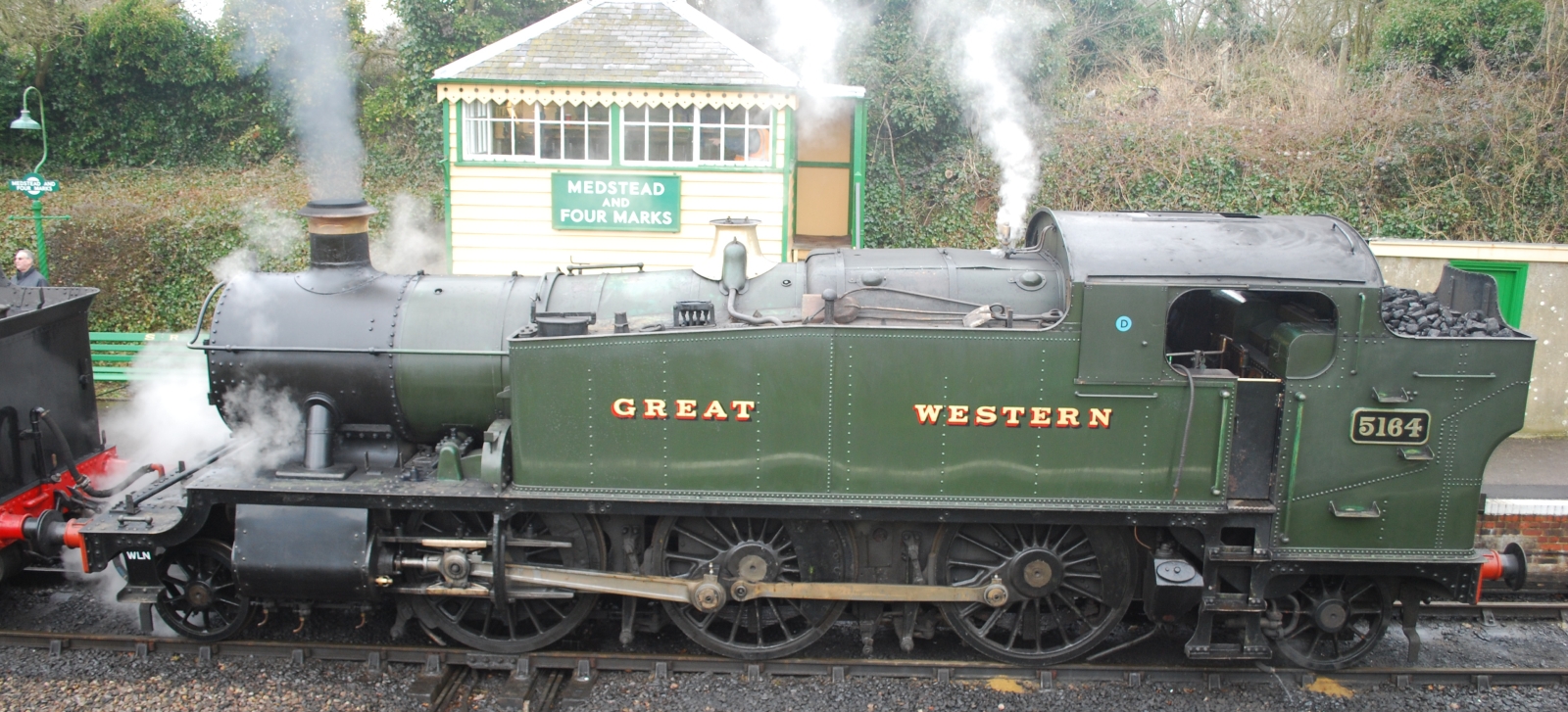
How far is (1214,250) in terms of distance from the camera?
5414 millimetres

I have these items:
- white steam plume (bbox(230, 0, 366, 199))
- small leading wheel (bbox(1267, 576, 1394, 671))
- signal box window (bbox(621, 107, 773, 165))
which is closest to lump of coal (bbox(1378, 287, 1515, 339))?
small leading wheel (bbox(1267, 576, 1394, 671))

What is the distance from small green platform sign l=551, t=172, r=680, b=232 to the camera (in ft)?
34.9

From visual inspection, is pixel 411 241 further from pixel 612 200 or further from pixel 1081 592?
pixel 1081 592

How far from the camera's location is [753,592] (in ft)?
18.4

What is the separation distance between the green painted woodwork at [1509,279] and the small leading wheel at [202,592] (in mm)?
10793

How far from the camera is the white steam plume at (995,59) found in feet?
50.1

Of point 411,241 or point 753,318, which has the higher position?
point 753,318

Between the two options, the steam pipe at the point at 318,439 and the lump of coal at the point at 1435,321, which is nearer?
the lump of coal at the point at 1435,321

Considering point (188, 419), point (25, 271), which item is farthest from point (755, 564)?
point (25, 271)

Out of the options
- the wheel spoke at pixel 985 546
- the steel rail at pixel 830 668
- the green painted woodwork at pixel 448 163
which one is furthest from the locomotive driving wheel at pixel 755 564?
the green painted woodwork at pixel 448 163

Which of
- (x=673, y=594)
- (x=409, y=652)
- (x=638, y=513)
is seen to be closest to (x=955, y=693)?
(x=673, y=594)

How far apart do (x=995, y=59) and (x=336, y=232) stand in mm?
12340

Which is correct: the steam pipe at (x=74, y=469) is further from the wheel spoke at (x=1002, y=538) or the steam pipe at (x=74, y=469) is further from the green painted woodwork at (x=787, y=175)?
the green painted woodwork at (x=787, y=175)

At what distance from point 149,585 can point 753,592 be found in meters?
Result: 3.50
